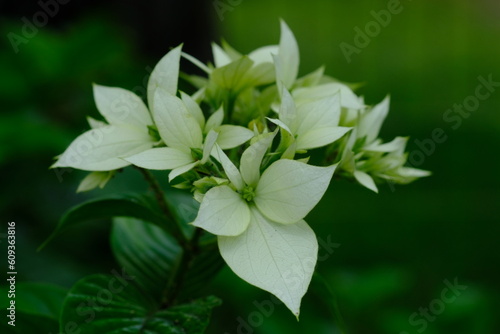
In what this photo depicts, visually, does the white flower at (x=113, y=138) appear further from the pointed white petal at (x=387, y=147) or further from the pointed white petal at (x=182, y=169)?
the pointed white petal at (x=387, y=147)

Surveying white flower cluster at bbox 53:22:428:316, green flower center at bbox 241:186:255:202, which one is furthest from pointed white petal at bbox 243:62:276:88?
green flower center at bbox 241:186:255:202

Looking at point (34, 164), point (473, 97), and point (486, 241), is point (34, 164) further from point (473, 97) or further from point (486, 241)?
point (473, 97)

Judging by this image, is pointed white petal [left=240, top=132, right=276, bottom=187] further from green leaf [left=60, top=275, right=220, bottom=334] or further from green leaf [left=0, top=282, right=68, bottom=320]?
green leaf [left=0, top=282, right=68, bottom=320]

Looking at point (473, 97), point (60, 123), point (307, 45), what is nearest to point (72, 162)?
point (60, 123)

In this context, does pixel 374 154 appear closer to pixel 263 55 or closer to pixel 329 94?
pixel 329 94

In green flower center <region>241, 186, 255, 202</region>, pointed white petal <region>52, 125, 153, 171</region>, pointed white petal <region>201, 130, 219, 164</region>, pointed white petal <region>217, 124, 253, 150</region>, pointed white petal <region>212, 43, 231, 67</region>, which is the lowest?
green flower center <region>241, 186, 255, 202</region>

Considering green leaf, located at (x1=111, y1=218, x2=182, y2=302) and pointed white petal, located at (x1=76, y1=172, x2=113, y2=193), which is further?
green leaf, located at (x1=111, y1=218, x2=182, y2=302)
